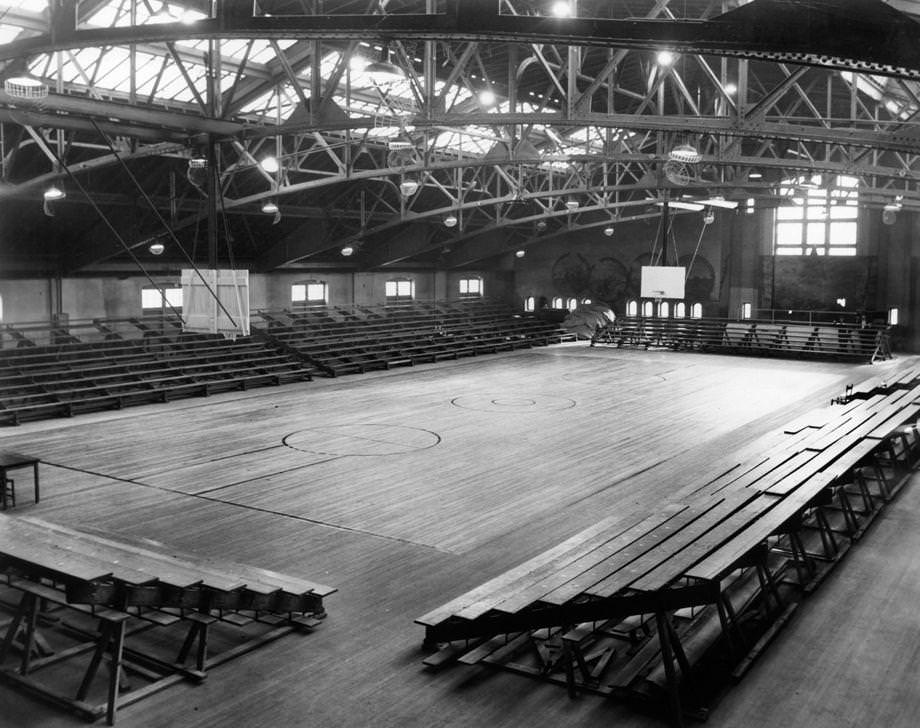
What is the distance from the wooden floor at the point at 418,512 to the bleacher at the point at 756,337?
266 inches

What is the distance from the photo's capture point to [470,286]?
37.3 meters

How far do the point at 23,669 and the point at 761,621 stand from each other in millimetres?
5318

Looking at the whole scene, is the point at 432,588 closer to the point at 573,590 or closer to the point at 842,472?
the point at 573,590

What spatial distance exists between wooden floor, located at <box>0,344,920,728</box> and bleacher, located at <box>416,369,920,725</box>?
0.20 meters

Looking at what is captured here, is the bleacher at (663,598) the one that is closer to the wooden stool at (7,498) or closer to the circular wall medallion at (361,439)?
the circular wall medallion at (361,439)

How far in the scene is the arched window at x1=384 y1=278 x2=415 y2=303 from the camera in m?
33.0

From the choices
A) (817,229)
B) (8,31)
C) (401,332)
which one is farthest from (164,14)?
(817,229)

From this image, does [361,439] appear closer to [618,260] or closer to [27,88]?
[27,88]

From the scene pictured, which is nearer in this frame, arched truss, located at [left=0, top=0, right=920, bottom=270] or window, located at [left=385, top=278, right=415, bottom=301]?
arched truss, located at [left=0, top=0, right=920, bottom=270]

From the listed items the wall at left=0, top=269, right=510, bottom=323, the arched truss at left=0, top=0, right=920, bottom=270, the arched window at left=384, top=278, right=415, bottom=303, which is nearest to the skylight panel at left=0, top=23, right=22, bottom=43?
the arched truss at left=0, top=0, right=920, bottom=270

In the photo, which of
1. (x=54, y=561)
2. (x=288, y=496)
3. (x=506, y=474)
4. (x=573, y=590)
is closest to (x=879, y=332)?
(x=506, y=474)

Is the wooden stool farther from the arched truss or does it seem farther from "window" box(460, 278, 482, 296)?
"window" box(460, 278, 482, 296)

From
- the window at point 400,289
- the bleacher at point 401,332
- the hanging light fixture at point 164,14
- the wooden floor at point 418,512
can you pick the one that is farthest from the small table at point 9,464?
the window at point 400,289

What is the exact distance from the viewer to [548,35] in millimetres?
5242
